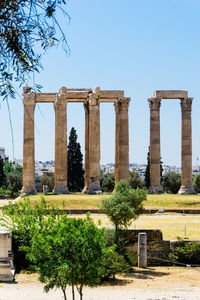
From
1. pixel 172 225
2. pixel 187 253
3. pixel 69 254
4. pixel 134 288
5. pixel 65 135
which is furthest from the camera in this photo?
pixel 65 135

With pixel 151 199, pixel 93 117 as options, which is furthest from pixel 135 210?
pixel 93 117

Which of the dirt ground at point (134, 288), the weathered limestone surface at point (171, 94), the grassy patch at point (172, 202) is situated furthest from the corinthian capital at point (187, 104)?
the dirt ground at point (134, 288)

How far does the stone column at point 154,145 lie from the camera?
200 feet

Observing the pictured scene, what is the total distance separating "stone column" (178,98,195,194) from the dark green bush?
32132mm

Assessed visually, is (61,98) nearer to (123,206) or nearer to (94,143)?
(94,143)

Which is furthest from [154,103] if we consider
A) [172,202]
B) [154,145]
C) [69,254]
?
[69,254]

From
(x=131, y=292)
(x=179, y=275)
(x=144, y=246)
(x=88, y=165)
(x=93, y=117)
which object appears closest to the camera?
(x=131, y=292)

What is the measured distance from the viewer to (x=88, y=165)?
62.1m

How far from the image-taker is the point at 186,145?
202ft

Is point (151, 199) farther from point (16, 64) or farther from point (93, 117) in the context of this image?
point (16, 64)

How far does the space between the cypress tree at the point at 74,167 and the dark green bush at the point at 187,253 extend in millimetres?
50687

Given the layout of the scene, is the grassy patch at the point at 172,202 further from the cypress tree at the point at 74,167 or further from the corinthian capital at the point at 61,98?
the cypress tree at the point at 74,167

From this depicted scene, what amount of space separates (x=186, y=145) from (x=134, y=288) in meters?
39.8

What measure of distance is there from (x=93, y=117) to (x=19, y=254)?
106 feet
